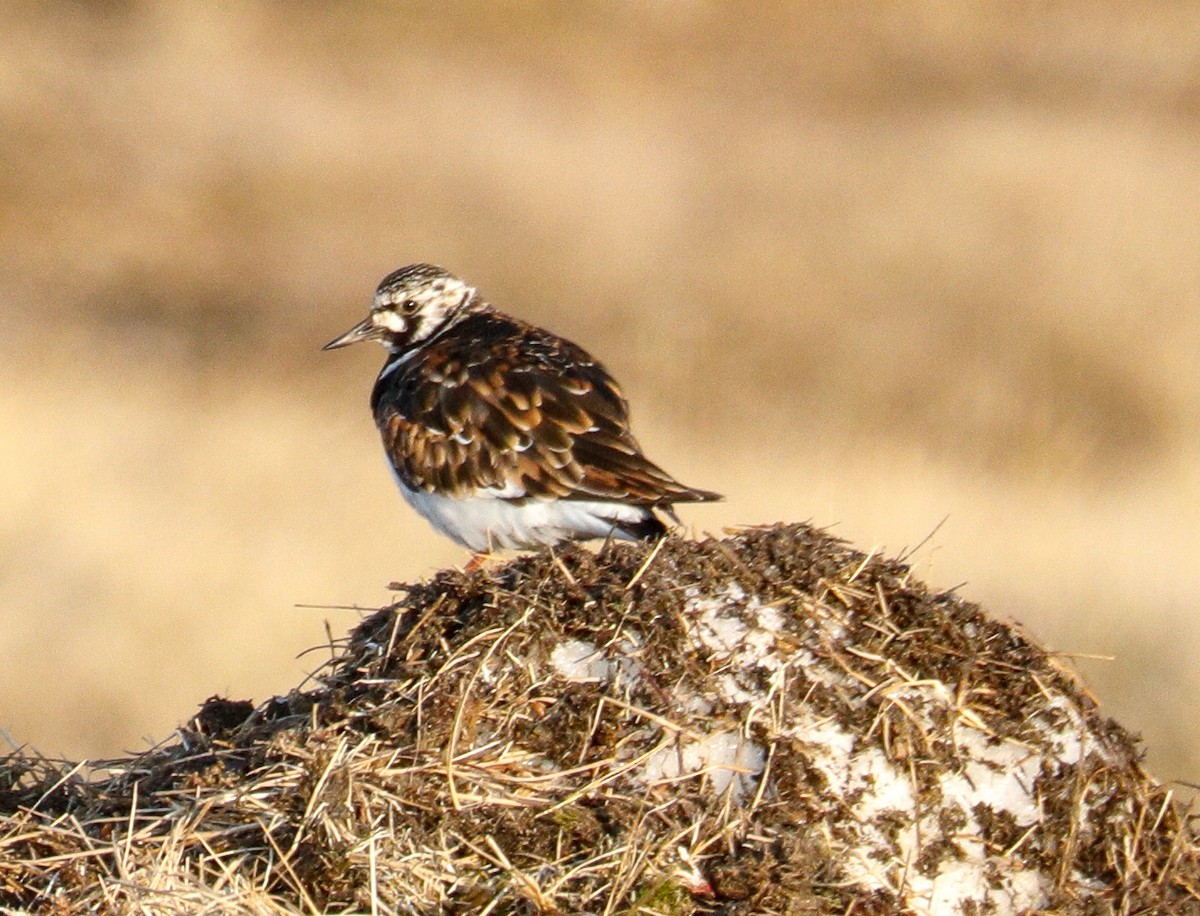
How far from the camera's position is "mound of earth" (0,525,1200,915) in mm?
3928

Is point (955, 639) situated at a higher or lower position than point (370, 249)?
lower

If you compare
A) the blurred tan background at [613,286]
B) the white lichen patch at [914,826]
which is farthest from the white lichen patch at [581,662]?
the blurred tan background at [613,286]

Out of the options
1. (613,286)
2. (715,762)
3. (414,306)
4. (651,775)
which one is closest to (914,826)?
(715,762)

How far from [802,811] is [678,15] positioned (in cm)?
1614

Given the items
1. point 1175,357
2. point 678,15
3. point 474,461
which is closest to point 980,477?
point 1175,357

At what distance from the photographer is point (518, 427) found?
7.14 metres

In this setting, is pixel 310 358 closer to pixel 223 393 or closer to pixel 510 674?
pixel 223 393

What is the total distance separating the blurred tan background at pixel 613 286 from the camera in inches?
463

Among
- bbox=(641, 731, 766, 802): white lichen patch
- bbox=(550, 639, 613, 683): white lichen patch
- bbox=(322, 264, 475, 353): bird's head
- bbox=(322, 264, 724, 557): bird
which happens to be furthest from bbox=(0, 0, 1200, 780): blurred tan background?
bbox=(641, 731, 766, 802): white lichen patch

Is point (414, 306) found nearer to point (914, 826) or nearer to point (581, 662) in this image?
point (581, 662)

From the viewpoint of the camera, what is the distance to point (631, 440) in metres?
7.12

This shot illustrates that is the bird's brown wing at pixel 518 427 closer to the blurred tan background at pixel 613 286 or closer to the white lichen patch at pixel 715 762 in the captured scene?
the blurred tan background at pixel 613 286

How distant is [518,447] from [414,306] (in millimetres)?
1610

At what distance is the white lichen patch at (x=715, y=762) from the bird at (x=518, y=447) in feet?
8.25
